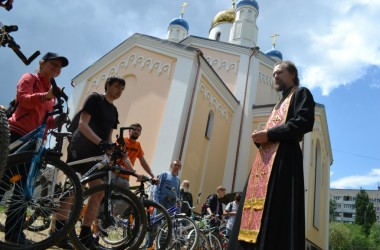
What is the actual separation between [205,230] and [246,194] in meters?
4.11

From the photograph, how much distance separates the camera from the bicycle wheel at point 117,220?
11.1 ft

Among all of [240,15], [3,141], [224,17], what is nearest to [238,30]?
[240,15]

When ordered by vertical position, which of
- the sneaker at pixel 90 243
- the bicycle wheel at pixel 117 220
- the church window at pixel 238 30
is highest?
the church window at pixel 238 30

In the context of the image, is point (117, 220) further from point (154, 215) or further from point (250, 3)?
point (250, 3)

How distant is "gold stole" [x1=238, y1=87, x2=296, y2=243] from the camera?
260cm

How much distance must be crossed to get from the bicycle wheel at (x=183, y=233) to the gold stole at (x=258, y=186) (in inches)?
107

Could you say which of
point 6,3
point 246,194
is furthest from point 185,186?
point 6,3

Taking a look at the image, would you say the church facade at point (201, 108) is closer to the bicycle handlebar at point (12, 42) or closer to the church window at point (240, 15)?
the church window at point (240, 15)

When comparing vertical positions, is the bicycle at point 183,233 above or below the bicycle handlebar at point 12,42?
below

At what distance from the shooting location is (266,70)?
18.8m

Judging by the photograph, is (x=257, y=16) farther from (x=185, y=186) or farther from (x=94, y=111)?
(x=94, y=111)

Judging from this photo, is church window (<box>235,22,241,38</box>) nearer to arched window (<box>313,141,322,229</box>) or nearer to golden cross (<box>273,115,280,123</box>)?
arched window (<box>313,141,322,229</box>)

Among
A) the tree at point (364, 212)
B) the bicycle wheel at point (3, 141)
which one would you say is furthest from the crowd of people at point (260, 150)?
the tree at point (364, 212)

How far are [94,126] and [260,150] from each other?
1901 millimetres
